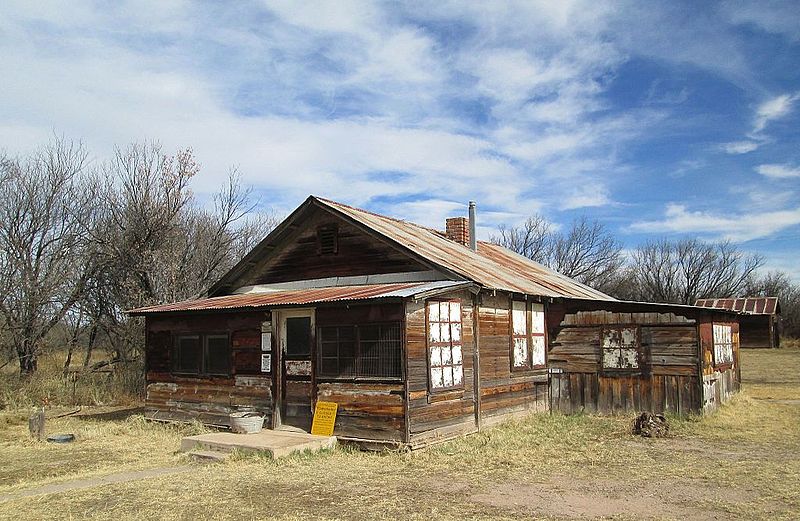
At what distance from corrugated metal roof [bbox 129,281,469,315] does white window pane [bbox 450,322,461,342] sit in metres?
0.79

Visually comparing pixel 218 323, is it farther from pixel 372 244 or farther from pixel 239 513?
pixel 239 513

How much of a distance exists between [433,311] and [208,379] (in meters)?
5.64

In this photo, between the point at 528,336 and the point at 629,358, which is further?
the point at 528,336

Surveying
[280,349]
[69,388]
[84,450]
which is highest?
[280,349]

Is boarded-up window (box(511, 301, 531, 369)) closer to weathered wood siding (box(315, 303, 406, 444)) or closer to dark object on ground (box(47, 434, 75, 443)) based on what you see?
weathered wood siding (box(315, 303, 406, 444))

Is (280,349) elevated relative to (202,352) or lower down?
elevated

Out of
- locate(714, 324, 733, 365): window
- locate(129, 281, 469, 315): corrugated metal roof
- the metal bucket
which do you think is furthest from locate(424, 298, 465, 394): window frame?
locate(714, 324, 733, 365): window

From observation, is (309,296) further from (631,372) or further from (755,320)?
(755,320)

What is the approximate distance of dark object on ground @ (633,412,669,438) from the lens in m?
13.4

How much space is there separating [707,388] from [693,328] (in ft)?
4.78

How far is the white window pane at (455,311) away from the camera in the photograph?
13375 mm

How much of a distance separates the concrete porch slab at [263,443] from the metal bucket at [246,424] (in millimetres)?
221

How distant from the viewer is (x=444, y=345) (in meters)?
13.1

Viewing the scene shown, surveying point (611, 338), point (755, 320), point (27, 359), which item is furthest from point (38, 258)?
point (755, 320)
